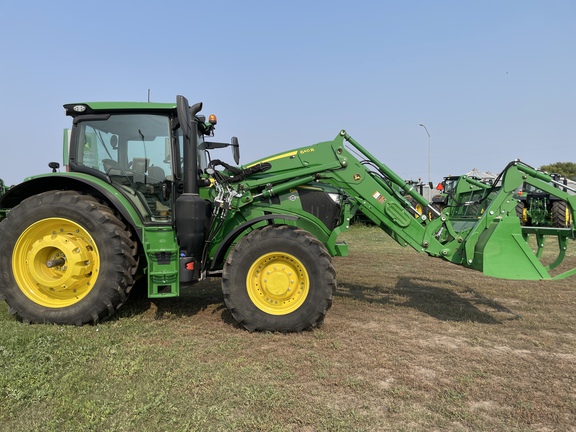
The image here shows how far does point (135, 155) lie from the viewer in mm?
4840

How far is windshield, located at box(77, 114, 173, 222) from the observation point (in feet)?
15.6

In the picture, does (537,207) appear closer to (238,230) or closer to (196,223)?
(238,230)

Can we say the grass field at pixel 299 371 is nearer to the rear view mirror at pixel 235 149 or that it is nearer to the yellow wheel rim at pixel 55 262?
the yellow wheel rim at pixel 55 262

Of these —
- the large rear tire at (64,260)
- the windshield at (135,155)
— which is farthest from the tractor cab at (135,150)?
the large rear tire at (64,260)

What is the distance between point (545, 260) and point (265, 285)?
7.94 metres

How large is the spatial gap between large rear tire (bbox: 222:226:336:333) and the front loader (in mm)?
11

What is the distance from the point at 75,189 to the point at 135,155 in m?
0.80

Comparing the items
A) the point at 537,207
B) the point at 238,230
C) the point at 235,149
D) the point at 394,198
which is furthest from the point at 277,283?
the point at 537,207

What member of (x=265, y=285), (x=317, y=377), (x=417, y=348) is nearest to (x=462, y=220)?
(x=417, y=348)

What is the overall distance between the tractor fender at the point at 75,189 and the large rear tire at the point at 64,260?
0.14 m

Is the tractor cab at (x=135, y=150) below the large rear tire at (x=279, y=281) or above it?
above

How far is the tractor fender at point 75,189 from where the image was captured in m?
4.44

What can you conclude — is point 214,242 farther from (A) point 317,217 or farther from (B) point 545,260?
(B) point 545,260

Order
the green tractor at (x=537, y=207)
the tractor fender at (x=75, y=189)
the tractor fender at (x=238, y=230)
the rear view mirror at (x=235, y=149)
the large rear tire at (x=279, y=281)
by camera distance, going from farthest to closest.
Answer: the green tractor at (x=537, y=207)
the rear view mirror at (x=235, y=149)
the tractor fender at (x=238, y=230)
the tractor fender at (x=75, y=189)
the large rear tire at (x=279, y=281)
